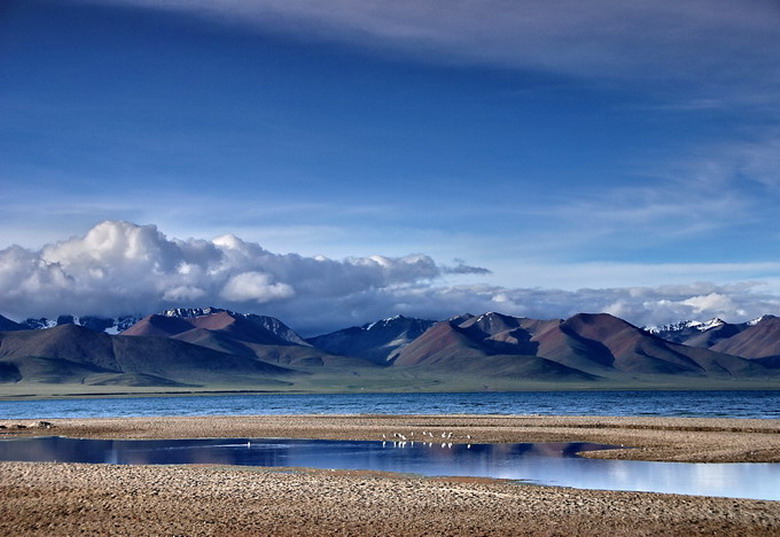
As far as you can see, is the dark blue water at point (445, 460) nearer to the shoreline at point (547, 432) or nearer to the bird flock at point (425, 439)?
the bird flock at point (425, 439)

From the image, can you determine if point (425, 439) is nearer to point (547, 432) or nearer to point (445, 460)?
point (547, 432)

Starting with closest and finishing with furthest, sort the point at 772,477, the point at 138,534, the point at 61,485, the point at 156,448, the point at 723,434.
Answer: the point at 138,534, the point at 61,485, the point at 772,477, the point at 156,448, the point at 723,434

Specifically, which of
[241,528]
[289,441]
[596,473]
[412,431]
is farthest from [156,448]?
[241,528]

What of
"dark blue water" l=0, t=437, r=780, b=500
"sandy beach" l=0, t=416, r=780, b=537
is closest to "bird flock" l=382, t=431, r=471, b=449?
"dark blue water" l=0, t=437, r=780, b=500

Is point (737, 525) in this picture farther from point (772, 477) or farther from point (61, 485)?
point (61, 485)

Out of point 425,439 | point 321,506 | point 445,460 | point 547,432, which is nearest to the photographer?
A: point 321,506

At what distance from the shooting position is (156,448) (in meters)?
54.6

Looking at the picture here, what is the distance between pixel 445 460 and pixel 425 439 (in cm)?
1537

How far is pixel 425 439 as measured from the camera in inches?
2381

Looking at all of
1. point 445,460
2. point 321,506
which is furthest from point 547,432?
point 321,506

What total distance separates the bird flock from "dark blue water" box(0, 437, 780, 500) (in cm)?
40

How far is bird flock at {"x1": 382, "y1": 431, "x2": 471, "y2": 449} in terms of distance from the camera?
56.0m

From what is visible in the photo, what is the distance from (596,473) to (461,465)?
22.7 feet

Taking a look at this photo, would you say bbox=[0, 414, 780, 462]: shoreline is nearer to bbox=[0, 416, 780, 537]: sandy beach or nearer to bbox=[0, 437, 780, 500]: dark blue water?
bbox=[0, 437, 780, 500]: dark blue water
